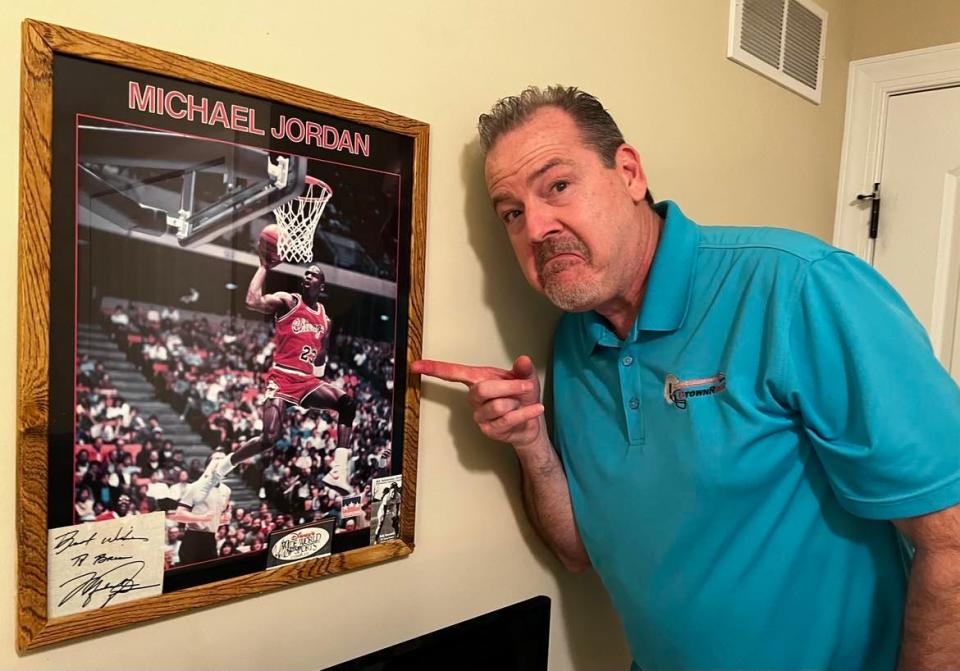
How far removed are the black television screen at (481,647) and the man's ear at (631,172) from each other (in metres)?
0.65

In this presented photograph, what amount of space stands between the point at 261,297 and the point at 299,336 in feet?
0.24

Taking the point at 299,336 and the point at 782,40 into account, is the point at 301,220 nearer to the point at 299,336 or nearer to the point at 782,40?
the point at 299,336

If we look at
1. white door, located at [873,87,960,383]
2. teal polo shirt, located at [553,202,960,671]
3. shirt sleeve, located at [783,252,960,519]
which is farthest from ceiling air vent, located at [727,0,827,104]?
shirt sleeve, located at [783,252,960,519]

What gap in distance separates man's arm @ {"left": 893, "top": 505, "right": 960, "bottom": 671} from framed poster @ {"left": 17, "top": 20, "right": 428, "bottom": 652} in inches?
28.0

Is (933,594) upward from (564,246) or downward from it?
downward

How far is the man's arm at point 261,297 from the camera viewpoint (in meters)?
0.86

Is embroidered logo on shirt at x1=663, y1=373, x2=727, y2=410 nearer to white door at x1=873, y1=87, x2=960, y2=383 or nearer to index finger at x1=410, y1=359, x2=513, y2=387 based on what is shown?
index finger at x1=410, y1=359, x2=513, y2=387

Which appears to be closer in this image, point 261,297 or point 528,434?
point 261,297

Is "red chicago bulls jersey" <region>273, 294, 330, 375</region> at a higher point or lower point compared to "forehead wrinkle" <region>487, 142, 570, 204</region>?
lower

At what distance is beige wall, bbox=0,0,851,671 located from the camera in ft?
2.59

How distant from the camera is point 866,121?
196 cm

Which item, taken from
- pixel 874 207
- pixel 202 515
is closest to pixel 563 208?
pixel 202 515

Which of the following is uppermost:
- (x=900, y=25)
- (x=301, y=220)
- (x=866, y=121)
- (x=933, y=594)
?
(x=900, y=25)
